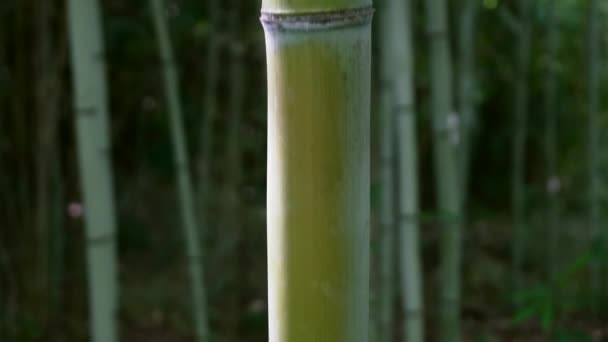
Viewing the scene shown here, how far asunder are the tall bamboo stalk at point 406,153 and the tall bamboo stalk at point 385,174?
0.19 ft

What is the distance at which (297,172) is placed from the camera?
0.71 meters

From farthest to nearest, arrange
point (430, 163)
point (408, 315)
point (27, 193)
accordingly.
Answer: point (430, 163), point (27, 193), point (408, 315)

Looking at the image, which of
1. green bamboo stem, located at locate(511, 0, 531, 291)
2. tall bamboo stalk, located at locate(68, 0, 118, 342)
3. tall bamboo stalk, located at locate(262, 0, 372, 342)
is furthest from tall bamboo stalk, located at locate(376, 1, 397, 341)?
green bamboo stem, located at locate(511, 0, 531, 291)

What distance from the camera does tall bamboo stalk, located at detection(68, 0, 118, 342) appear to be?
4.74 feet

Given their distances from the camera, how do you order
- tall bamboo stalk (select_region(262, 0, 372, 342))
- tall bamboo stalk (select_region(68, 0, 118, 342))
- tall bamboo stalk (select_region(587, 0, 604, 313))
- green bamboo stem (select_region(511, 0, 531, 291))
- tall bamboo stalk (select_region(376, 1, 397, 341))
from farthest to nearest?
green bamboo stem (select_region(511, 0, 531, 291)), tall bamboo stalk (select_region(587, 0, 604, 313)), tall bamboo stalk (select_region(376, 1, 397, 341)), tall bamboo stalk (select_region(68, 0, 118, 342)), tall bamboo stalk (select_region(262, 0, 372, 342))

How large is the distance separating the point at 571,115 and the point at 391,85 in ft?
10.7

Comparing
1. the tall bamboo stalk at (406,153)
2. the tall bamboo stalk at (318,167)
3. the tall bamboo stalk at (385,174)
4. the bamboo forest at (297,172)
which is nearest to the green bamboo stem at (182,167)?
the bamboo forest at (297,172)

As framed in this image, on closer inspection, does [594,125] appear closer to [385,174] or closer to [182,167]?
[385,174]

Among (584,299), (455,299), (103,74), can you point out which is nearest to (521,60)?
(584,299)

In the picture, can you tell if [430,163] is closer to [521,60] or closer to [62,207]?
[521,60]

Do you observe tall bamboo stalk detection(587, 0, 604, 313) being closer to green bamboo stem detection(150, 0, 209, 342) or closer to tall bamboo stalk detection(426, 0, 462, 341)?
tall bamboo stalk detection(426, 0, 462, 341)

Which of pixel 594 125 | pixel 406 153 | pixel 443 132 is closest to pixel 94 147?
pixel 406 153

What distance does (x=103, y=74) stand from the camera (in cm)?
150

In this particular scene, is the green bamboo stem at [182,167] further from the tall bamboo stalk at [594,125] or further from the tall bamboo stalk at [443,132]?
the tall bamboo stalk at [594,125]
